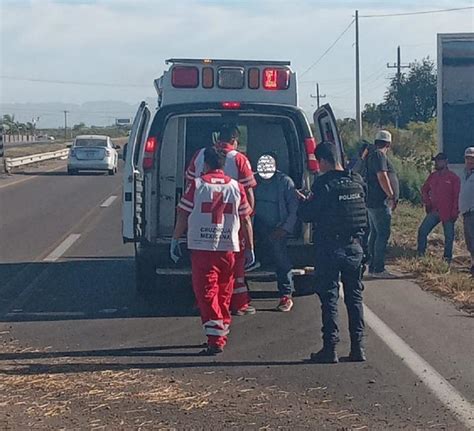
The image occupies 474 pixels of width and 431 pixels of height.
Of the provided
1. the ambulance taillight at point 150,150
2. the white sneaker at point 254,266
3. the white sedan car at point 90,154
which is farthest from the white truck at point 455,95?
the white sedan car at point 90,154

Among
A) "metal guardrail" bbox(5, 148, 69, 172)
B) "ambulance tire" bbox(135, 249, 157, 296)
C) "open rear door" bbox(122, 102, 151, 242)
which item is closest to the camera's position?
"open rear door" bbox(122, 102, 151, 242)

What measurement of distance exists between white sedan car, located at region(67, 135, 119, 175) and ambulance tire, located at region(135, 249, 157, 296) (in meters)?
28.0

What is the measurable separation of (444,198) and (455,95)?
3687 millimetres

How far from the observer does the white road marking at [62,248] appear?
49.6 feet

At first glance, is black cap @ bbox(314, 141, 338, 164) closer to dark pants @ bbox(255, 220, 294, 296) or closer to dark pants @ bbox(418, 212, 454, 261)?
dark pants @ bbox(255, 220, 294, 296)

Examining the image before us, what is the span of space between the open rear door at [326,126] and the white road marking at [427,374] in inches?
71.3

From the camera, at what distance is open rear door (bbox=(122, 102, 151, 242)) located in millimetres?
10414

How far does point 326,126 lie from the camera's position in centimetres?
1105

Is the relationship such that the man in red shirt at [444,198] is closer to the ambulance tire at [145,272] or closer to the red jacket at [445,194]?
the red jacket at [445,194]

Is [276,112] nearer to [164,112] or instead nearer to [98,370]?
[164,112]

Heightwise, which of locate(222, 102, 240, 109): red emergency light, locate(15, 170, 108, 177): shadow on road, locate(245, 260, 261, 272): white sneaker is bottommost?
locate(15, 170, 108, 177): shadow on road

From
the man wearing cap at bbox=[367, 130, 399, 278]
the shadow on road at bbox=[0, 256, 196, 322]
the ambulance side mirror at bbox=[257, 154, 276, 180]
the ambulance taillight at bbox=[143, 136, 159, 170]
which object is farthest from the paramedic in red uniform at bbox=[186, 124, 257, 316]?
the man wearing cap at bbox=[367, 130, 399, 278]

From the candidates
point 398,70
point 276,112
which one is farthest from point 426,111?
point 276,112

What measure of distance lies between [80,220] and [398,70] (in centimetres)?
5066
